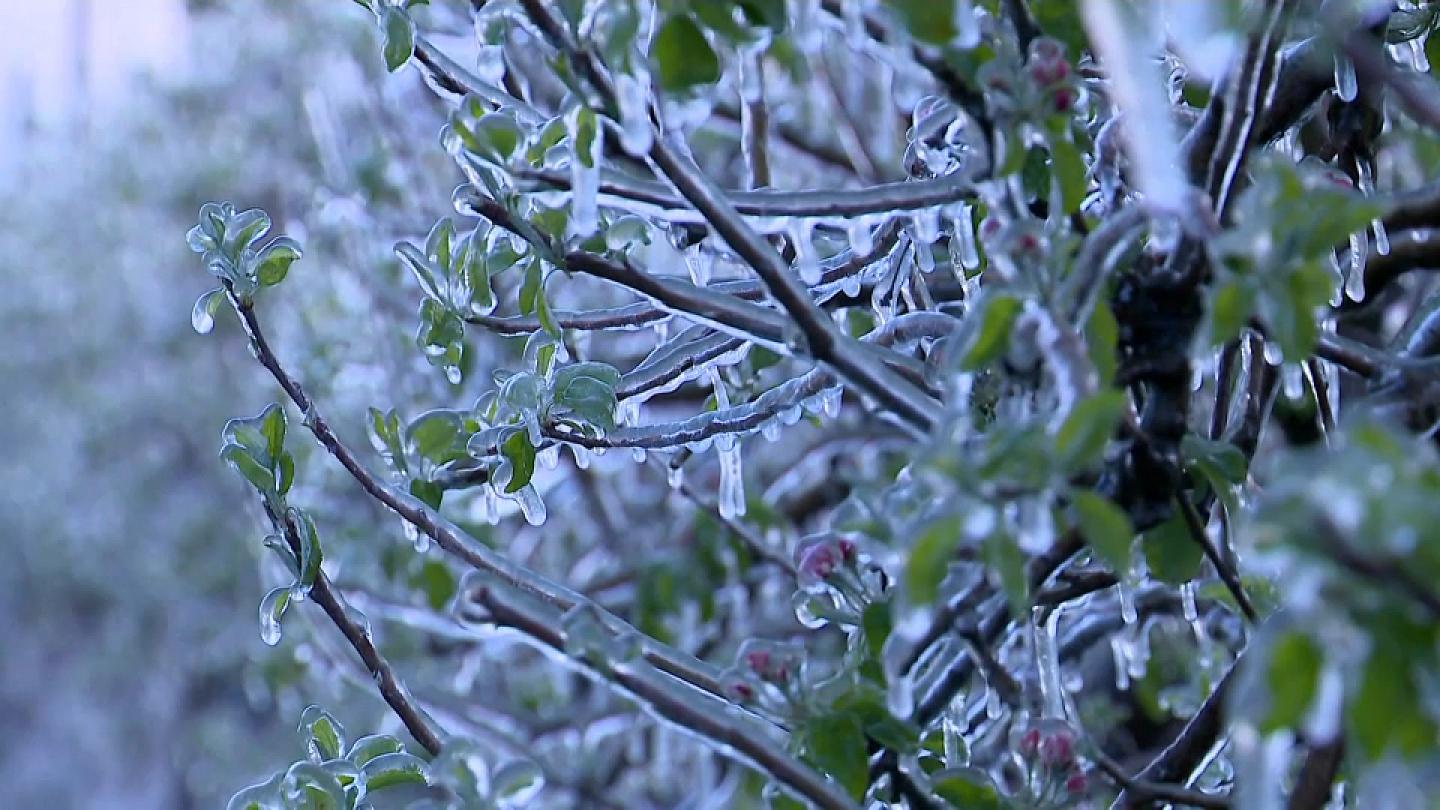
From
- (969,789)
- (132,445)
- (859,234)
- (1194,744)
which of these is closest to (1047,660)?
(1194,744)

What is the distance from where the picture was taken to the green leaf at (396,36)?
812 millimetres

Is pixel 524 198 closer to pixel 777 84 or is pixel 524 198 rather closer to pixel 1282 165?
pixel 1282 165

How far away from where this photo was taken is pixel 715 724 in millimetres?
628

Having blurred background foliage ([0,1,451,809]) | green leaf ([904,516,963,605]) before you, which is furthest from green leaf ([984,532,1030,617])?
blurred background foliage ([0,1,451,809])

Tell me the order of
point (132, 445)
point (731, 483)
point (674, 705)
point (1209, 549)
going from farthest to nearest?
point (132, 445) < point (731, 483) < point (1209, 549) < point (674, 705)

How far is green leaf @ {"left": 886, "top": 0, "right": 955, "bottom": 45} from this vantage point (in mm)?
561

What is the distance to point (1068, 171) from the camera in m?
0.63

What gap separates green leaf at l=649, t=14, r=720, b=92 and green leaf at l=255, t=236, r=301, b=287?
380 millimetres

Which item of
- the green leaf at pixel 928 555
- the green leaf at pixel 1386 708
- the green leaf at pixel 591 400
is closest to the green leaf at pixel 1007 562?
the green leaf at pixel 928 555

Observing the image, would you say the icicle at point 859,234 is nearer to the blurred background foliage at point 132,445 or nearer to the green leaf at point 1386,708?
the green leaf at point 1386,708

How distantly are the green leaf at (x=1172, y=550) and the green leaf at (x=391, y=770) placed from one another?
45 centimetres

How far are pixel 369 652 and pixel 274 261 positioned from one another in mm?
271

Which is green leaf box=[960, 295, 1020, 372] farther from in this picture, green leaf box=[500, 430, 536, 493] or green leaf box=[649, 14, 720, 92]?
green leaf box=[500, 430, 536, 493]

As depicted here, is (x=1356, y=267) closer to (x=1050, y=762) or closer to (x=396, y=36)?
(x=1050, y=762)
